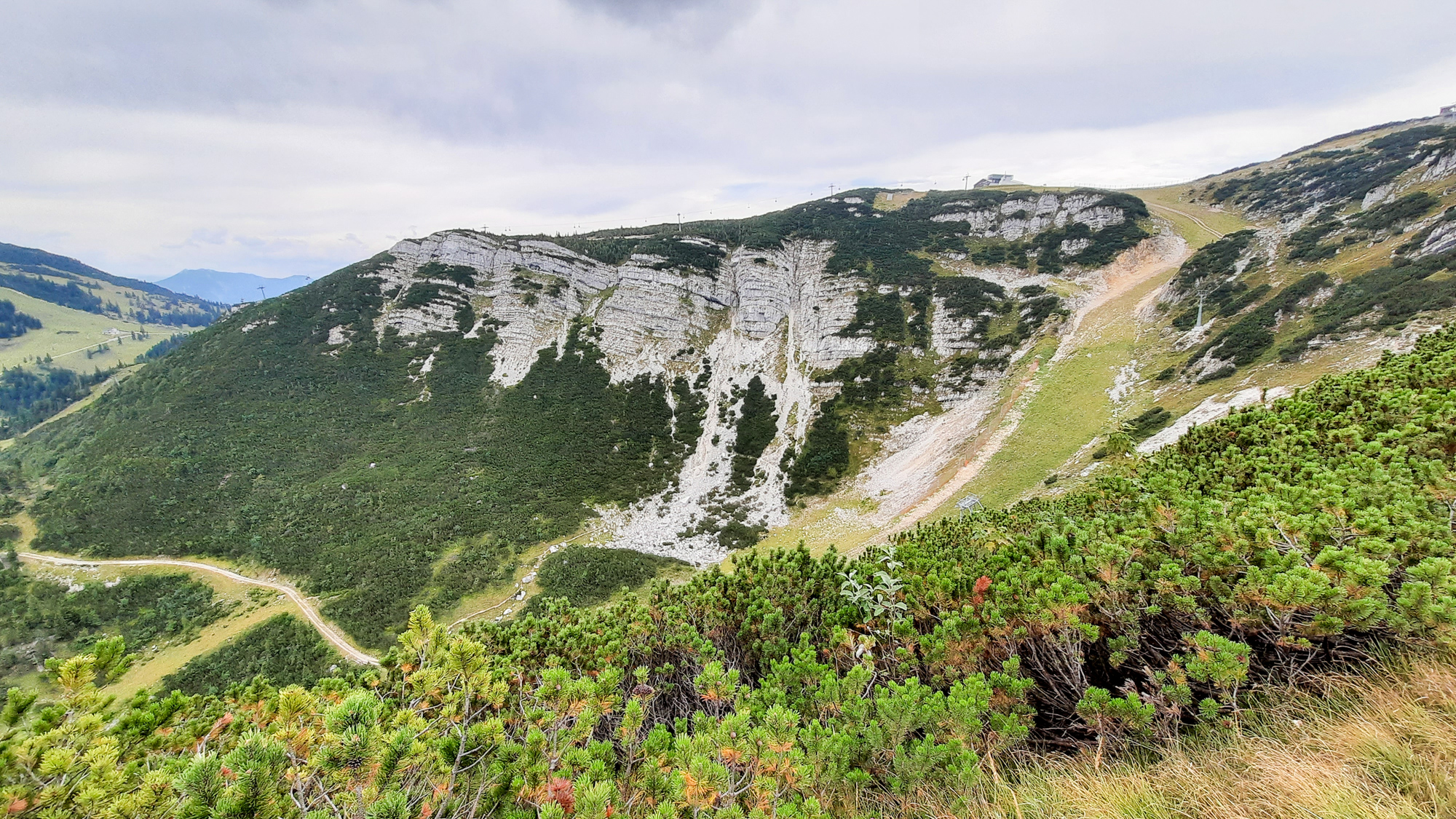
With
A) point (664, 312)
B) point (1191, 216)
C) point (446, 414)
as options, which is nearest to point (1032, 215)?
point (1191, 216)

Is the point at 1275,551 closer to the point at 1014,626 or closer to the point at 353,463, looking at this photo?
the point at 1014,626

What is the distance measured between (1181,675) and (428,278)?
81043mm

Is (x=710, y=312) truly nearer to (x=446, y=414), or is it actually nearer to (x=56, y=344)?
(x=446, y=414)

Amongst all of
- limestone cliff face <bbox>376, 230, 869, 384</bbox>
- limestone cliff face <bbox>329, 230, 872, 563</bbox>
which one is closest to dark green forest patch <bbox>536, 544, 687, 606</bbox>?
limestone cliff face <bbox>329, 230, 872, 563</bbox>

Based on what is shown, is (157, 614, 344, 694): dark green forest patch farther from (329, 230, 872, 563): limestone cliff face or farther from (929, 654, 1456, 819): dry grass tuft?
(929, 654, 1456, 819): dry grass tuft

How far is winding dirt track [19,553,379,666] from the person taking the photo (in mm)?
28859

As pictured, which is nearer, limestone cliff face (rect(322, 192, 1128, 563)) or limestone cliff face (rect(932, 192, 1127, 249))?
limestone cliff face (rect(322, 192, 1128, 563))

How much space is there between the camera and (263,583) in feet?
115

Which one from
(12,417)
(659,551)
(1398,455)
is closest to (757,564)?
(1398,455)

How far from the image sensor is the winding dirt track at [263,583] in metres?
28.9

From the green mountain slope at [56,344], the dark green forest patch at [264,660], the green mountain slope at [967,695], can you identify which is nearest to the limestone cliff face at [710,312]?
the dark green forest patch at [264,660]

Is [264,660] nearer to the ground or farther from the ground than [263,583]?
nearer to the ground

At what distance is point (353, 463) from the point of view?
46000 mm

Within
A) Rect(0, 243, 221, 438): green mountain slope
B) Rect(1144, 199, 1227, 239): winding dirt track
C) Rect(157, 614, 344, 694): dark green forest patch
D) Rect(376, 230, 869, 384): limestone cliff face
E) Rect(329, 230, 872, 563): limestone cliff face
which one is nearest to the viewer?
Rect(157, 614, 344, 694): dark green forest patch
